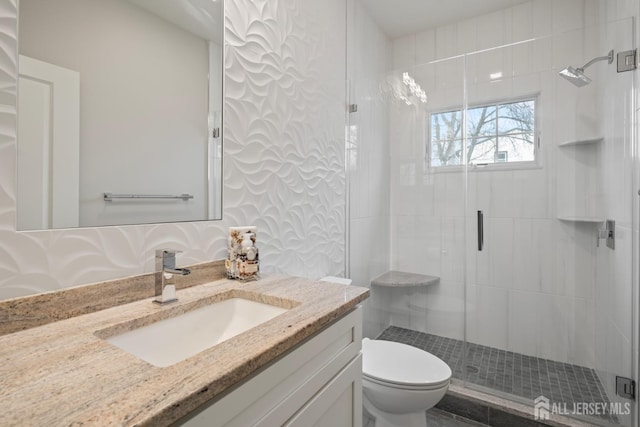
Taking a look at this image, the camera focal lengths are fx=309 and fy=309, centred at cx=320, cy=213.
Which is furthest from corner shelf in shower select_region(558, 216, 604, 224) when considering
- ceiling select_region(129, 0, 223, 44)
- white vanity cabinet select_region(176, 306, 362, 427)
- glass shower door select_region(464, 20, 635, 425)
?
ceiling select_region(129, 0, 223, 44)

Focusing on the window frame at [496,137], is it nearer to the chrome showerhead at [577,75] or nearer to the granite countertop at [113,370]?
the chrome showerhead at [577,75]

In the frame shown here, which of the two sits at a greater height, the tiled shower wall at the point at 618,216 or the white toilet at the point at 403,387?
the tiled shower wall at the point at 618,216

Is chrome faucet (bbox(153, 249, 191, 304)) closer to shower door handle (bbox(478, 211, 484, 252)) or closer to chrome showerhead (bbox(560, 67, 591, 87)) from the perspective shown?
shower door handle (bbox(478, 211, 484, 252))

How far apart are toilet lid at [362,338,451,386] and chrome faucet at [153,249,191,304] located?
38.0 inches

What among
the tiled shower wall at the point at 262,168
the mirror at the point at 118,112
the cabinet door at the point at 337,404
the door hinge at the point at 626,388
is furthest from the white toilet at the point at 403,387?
the mirror at the point at 118,112

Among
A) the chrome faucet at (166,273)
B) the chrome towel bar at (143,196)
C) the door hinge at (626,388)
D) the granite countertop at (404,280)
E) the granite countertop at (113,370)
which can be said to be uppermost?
the chrome towel bar at (143,196)

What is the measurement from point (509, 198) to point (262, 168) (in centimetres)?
175

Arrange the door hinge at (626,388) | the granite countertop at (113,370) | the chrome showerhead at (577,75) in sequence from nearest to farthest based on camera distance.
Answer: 1. the granite countertop at (113,370)
2. the door hinge at (626,388)
3. the chrome showerhead at (577,75)

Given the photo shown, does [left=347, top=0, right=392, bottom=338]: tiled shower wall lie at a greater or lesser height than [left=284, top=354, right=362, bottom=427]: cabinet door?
greater

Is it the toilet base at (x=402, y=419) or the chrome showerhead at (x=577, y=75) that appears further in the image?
the chrome showerhead at (x=577, y=75)

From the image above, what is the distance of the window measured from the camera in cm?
210

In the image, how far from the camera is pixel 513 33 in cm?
231

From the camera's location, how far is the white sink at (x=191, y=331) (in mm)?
746

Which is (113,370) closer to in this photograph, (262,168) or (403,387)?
(262,168)
